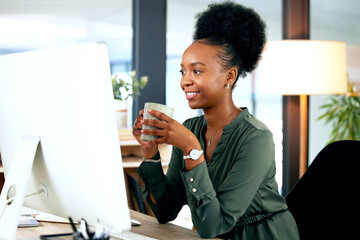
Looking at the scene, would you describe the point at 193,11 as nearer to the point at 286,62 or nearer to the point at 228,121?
the point at 286,62

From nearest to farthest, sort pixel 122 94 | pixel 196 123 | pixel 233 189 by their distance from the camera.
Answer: pixel 233 189
pixel 196 123
pixel 122 94

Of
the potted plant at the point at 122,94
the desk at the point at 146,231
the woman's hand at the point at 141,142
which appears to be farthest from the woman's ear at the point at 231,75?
the potted plant at the point at 122,94

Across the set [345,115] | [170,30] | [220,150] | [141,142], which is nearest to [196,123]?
[220,150]


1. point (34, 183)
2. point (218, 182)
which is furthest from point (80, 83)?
Answer: point (218, 182)

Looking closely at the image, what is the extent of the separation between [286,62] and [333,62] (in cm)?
28

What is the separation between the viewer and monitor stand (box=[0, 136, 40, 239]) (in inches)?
42.3

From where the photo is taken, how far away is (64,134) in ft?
3.30

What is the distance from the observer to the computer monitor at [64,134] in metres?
0.92

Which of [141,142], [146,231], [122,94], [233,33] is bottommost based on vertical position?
[146,231]

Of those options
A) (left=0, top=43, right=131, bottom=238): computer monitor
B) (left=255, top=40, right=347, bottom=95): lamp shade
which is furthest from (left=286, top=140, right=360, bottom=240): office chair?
(left=255, top=40, right=347, bottom=95): lamp shade

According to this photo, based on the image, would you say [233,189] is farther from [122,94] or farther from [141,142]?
[122,94]

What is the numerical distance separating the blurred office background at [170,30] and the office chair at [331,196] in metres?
1.42

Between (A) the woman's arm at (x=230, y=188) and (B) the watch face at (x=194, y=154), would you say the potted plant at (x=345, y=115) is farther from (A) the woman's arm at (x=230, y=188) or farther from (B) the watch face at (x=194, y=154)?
(B) the watch face at (x=194, y=154)

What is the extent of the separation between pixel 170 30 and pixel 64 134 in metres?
2.17
